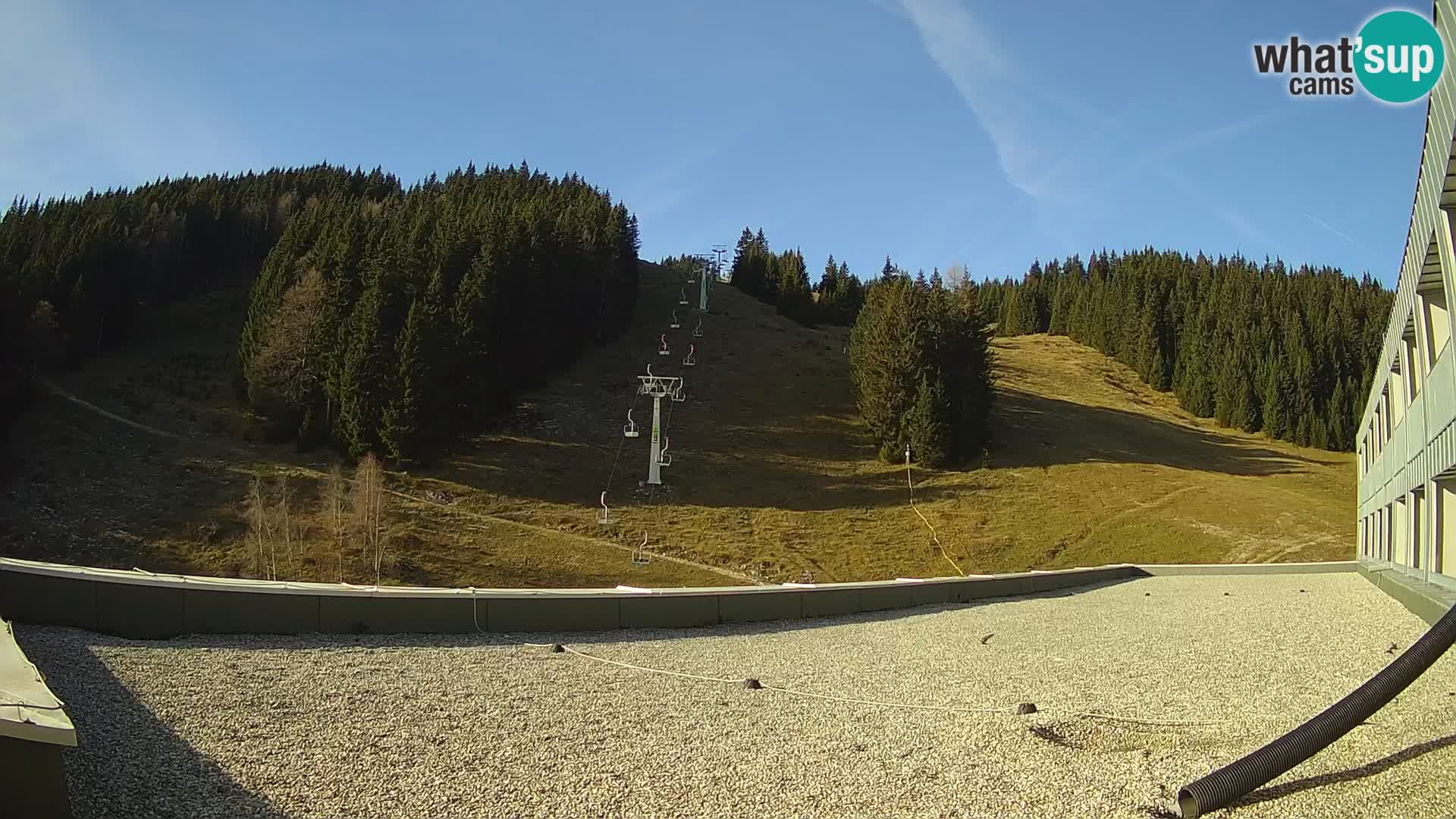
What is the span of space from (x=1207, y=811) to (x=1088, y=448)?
50.5 m

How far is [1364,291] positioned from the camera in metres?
87.2

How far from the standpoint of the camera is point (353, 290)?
5197 cm

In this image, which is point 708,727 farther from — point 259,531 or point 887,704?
point 259,531

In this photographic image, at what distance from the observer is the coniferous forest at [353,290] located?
147ft

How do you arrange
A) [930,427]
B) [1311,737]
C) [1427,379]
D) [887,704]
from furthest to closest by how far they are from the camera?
[930,427] → [1427,379] → [887,704] → [1311,737]

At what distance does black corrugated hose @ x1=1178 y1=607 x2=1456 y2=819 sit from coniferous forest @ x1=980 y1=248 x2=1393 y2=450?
178 feet

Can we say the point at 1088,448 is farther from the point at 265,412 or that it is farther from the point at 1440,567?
the point at 265,412

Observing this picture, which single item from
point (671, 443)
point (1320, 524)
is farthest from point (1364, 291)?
point (671, 443)

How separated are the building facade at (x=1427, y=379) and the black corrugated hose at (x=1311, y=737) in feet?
20.1

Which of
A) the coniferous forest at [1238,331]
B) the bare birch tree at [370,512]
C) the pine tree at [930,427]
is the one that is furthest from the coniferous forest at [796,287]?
the bare birch tree at [370,512]

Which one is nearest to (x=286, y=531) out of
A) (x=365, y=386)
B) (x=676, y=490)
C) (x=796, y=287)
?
(x=365, y=386)

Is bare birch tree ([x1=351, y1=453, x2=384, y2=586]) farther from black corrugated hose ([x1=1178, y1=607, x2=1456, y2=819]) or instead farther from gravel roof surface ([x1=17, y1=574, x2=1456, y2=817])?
black corrugated hose ([x1=1178, y1=607, x2=1456, y2=819])

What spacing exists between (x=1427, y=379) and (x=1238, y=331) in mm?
74315

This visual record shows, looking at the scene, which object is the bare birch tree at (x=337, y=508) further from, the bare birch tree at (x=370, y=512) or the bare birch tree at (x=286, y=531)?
the bare birch tree at (x=286, y=531)
